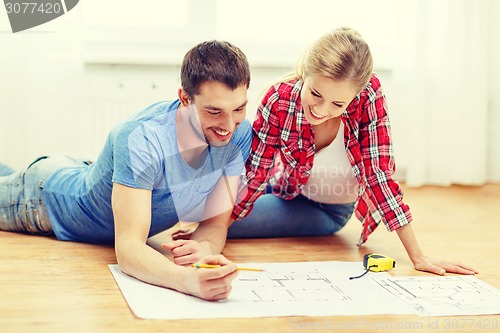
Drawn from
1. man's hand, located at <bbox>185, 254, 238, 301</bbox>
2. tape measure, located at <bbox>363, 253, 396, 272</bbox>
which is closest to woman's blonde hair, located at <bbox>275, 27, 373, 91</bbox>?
tape measure, located at <bbox>363, 253, 396, 272</bbox>

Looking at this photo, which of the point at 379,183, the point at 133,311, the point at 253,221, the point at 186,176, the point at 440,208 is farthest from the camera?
the point at 440,208

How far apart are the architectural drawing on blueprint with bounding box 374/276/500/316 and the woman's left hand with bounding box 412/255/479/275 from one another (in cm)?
3

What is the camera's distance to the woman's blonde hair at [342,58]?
5.51ft

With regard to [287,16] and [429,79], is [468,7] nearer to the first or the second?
[429,79]

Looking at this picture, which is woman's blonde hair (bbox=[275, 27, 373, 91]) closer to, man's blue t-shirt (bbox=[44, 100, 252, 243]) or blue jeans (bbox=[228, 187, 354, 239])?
man's blue t-shirt (bbox=[44, 100, 252, 243])

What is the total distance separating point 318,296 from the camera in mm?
1576

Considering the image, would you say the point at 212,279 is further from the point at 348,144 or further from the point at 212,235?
the point at 348,144

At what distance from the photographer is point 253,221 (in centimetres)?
222

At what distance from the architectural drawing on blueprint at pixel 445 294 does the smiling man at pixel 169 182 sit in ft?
1.33

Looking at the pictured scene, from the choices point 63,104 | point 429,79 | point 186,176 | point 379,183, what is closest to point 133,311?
point 186,176

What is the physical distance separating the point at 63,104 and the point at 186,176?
1411 mm

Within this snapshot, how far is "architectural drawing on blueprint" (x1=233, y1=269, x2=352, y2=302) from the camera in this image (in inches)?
61.4

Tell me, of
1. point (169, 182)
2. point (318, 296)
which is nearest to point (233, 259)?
point (169, 182)

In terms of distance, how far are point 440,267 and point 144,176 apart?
741mm
